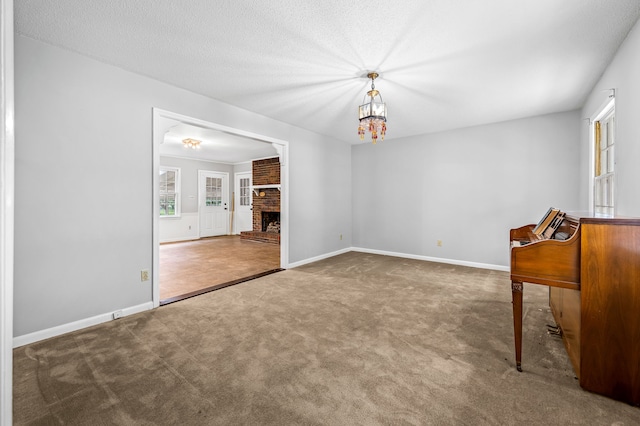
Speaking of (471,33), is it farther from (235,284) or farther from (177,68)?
(235,284)

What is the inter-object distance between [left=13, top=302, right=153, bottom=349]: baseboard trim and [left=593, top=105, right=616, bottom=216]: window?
16.0ft

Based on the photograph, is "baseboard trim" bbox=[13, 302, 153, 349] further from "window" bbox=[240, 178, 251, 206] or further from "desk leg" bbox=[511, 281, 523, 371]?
"window" bbox=[240, 178, 251, 206]

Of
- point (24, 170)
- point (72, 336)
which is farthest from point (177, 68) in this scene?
point (72, 336)

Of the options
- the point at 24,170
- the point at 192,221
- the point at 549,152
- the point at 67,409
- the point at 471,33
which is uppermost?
the point at 471,33

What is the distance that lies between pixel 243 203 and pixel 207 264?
4.53 m

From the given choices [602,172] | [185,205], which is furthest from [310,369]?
[185,205]

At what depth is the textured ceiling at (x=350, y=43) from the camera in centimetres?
192

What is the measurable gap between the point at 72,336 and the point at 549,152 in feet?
20.3

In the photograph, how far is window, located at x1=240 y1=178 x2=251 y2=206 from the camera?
30.1ft

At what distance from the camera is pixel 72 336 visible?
2330mm

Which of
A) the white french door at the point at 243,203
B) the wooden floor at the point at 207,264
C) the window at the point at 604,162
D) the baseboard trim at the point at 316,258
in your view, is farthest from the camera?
the white french door at the point at 243,203

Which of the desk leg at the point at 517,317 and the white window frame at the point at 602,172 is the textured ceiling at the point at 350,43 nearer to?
the white window frame at the point at 602,172

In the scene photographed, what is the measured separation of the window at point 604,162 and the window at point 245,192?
8.12m

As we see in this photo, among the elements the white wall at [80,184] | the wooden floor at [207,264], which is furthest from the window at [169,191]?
the white wall at [80,184]
